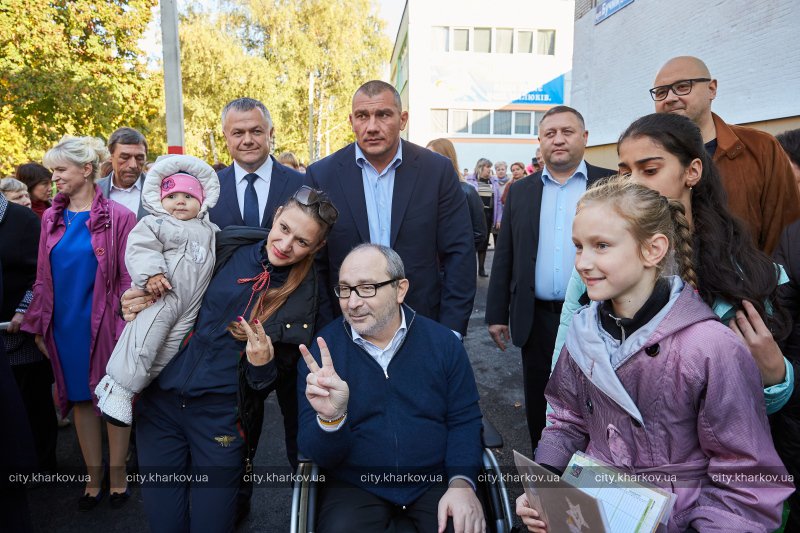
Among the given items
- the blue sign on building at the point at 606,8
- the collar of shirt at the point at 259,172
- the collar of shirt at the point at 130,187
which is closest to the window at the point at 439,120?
the blue sign on building at the point at 606,8

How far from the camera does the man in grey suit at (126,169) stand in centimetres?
388

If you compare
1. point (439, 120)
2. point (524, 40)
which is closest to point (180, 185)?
point (439, 120)

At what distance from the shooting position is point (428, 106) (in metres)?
24.2

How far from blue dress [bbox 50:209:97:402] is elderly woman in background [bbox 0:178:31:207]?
184 cm

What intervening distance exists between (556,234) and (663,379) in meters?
1.72

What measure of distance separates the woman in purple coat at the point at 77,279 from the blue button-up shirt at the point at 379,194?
1.50m

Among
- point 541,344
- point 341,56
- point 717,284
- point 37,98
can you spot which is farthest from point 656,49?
point 341,56

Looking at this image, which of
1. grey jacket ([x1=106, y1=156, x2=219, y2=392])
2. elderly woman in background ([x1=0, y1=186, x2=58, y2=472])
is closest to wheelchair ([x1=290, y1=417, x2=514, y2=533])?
grey jacket ([x1=106, y1=156, x2=219, y2=392])

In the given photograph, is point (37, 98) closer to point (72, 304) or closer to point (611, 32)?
point (72, 304)

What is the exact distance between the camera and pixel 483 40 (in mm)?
24547

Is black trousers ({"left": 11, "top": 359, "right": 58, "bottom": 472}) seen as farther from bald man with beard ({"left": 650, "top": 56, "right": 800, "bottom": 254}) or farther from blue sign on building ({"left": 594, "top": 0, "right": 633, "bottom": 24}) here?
blue sign on building ({"left": 594, "top": 0, "right": 633, "bottom": 24})

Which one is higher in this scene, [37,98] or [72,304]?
[37,98]

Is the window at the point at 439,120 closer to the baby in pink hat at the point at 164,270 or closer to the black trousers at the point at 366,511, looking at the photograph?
the baby in pink hat at the point at 164,270

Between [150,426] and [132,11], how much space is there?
1057 centimetres
